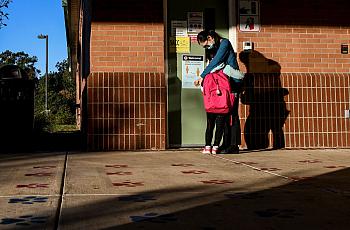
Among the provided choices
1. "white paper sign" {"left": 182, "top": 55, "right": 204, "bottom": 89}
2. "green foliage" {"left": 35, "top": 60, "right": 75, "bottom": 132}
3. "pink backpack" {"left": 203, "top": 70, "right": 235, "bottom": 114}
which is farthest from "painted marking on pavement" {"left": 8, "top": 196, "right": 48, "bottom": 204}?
"green foliage" {"left": 35, "top": 60, "right": 75, "bottom": 132}

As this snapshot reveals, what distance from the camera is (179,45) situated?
7.89m

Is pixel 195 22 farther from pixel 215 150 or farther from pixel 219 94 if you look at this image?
pixel 215 150

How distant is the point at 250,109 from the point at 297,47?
1.30 m

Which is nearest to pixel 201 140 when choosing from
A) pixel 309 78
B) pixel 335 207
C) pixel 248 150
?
pixel 248 150

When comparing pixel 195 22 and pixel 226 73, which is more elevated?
pixel 195 22

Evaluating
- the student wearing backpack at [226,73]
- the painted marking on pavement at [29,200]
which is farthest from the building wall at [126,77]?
the painted marking on pavement at [29,200]

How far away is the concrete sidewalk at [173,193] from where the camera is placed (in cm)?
290

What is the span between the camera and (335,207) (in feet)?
11.0

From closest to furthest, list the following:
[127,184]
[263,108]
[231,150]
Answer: [127,184] < [231,150] < [263,108]

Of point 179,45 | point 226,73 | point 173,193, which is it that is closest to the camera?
point 173,193

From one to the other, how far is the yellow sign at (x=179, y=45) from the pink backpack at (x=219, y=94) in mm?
1349

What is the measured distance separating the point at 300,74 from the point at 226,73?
1748mm

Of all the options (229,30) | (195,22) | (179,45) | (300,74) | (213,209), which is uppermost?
(195,22)

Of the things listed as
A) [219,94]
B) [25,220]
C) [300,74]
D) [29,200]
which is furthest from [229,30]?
[25,220]
